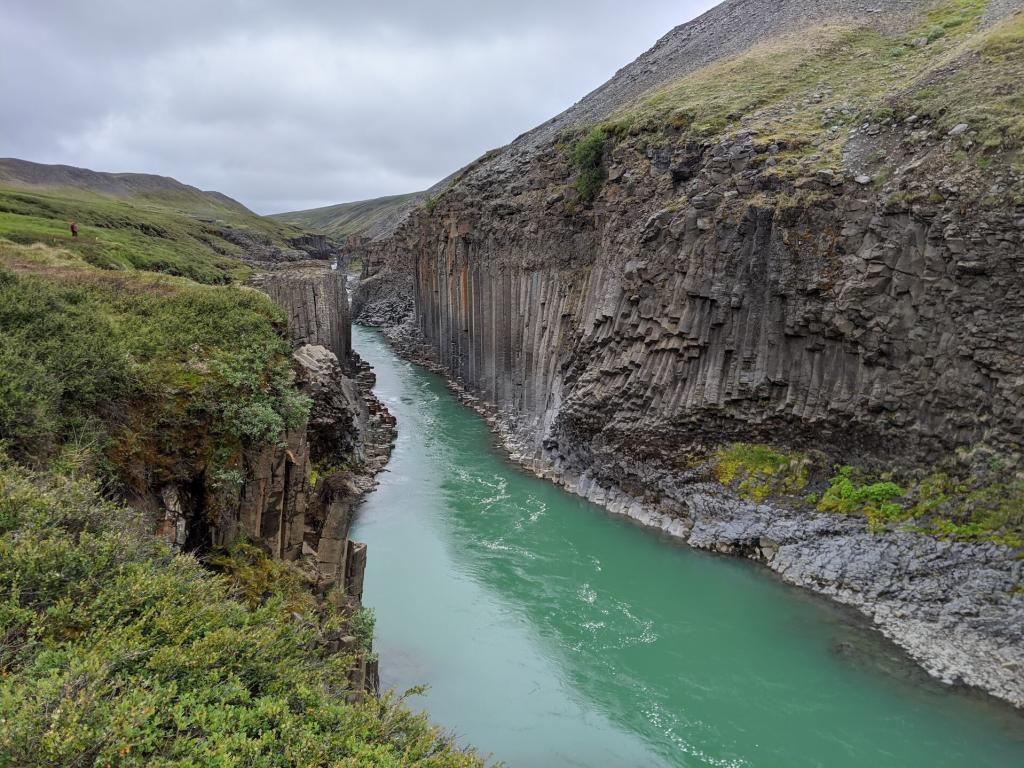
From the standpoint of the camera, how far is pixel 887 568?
19094mm

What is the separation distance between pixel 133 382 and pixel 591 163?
27219 mm

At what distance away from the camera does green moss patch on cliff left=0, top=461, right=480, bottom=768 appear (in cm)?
499

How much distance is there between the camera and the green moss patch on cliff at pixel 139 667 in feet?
16.4

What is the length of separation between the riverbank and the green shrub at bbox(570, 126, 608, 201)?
49.4 ft

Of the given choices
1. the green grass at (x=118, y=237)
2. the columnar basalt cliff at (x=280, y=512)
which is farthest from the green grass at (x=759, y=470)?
the green grass at (x=118, y=237)

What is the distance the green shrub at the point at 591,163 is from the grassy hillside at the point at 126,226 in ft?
74.7

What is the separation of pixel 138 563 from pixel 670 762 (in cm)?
1210

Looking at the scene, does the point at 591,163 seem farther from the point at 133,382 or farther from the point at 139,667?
the point at 139,667

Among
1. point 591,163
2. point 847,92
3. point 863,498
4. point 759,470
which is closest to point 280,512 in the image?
point 759,470

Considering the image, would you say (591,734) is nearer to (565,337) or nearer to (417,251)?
(565,337)

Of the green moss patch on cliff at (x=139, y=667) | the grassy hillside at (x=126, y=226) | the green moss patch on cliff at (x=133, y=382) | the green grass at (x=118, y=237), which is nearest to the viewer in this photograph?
the green moss patch on cliff at (x=139, y=667)

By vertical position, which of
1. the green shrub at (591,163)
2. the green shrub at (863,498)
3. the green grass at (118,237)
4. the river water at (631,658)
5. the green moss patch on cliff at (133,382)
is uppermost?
the green shrub at (591,163)

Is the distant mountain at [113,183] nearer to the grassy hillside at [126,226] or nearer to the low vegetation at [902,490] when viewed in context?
the grassy hillside at [126,226]

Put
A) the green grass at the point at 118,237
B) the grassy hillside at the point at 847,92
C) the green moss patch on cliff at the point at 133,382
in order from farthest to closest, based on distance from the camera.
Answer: the green grass at the point at 118,237, the grassy hillside at the point at 847,92, the green moss patch on cliff at the point at 133,382
